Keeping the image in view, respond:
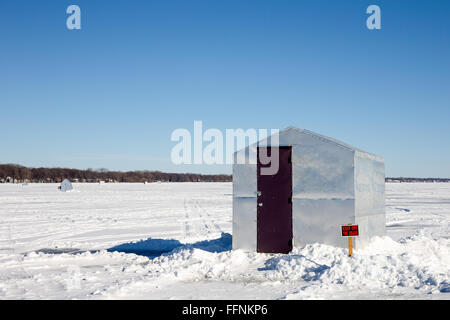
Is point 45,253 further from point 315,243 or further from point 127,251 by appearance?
point 315,243

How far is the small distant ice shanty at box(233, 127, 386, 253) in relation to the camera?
469 inches

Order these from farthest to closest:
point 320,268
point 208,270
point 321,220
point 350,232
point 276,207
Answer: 1. point 276,207
2. point 321,220
3. point 350,232
4. point 208,270
5. point 320,268

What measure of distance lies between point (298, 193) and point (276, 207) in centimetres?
70

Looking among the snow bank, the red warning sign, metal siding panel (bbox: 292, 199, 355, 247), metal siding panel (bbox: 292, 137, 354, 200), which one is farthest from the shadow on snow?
the red warning sign

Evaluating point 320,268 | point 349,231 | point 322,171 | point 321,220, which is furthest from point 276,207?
point 320,268

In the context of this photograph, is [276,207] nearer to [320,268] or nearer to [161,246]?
[320,268]

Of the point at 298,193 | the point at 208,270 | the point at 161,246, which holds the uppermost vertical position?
the point at 298,193

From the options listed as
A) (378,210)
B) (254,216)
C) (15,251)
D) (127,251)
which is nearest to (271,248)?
(254,216)

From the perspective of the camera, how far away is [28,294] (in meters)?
8.65

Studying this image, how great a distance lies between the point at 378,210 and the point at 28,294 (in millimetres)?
9886

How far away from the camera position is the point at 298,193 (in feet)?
40.2

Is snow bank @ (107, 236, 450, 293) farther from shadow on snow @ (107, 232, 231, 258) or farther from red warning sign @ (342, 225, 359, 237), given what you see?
shadow on snow @ (107, 232, 231, 258)

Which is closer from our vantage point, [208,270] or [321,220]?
[208,270]

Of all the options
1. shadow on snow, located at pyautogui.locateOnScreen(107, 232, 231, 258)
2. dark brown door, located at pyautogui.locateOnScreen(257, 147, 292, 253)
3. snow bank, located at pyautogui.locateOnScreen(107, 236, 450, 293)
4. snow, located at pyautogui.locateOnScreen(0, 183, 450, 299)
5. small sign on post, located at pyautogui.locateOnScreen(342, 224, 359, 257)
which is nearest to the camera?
snow, located at pyautogui.locateOnScreen(0, 183, 450, 299)
